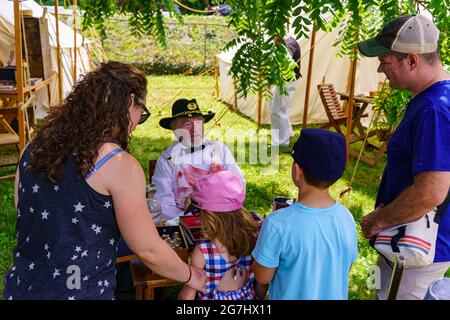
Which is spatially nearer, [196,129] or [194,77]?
[196,129]

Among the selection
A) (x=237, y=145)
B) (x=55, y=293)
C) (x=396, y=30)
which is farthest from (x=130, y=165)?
(x=237, y=145)

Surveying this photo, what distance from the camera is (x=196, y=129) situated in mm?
3869

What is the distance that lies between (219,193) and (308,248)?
2.03 feet

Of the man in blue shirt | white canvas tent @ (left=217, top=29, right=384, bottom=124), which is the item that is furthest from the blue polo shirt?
white canvas tent @ (left=217, top=29, right=384, bottom=124)

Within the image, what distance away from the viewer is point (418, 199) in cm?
206

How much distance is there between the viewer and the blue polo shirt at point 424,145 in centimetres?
199

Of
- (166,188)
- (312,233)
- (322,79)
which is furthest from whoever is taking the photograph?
(322,79)

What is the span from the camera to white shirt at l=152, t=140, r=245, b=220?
146 inches

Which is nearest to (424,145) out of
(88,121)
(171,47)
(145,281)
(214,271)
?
(214,271)

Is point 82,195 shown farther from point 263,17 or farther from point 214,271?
point 263,17

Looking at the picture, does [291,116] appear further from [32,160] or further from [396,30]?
[32,160]

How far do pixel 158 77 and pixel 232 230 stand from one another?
49.8ft

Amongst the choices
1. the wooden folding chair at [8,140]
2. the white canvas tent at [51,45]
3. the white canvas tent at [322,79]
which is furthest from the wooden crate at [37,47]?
the white canvas tent at [322,79]

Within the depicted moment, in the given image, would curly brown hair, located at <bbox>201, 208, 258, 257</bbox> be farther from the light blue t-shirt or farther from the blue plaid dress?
the light blue t-shirt
